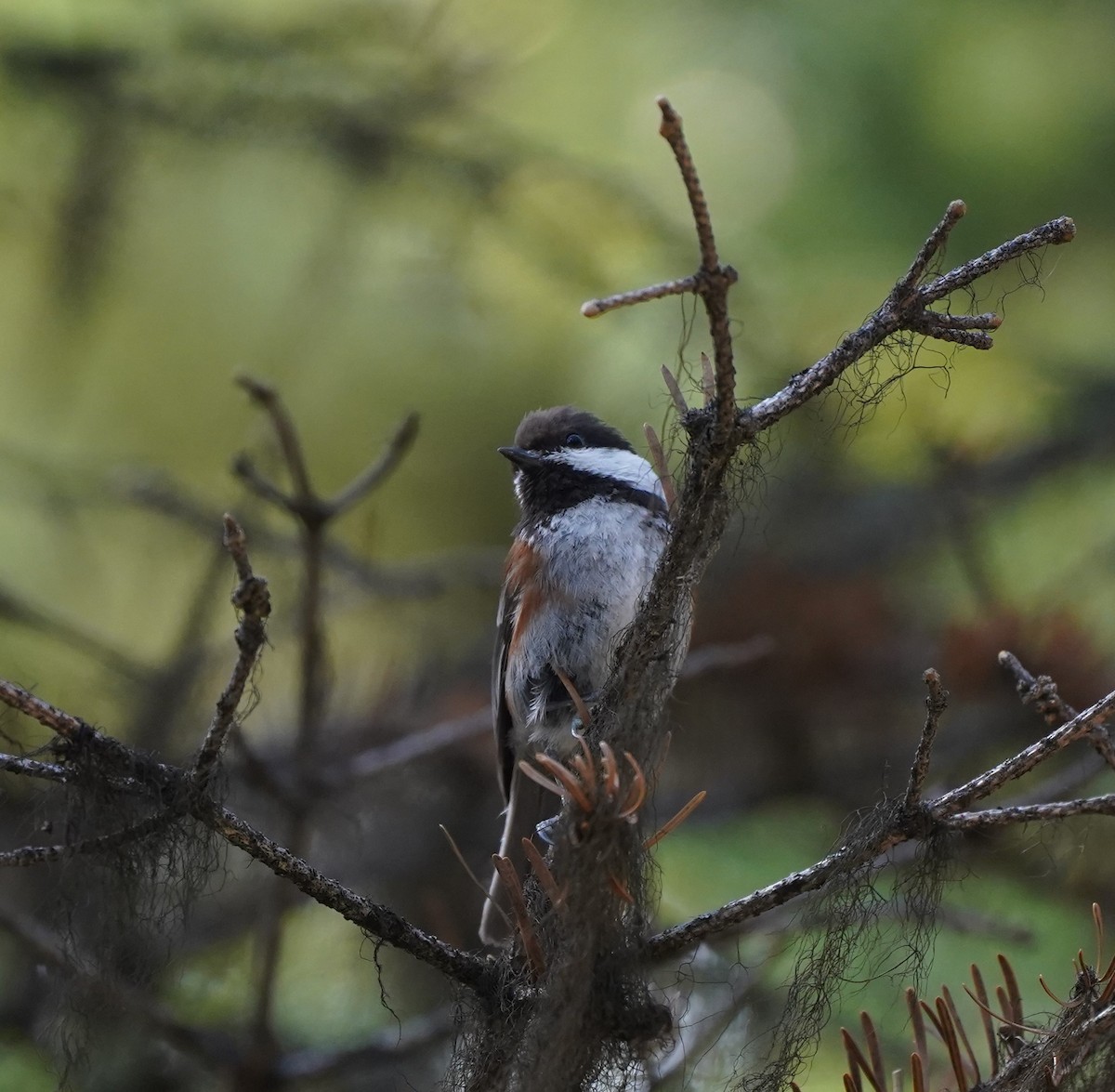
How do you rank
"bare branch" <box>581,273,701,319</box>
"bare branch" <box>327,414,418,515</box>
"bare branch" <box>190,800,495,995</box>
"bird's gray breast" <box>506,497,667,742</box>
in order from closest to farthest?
1. "bare branch" <box>581,273,701,319</box>
2. "bare branch" <box>190,800,495,995</box>
3. "bare branch" <box>327,414,418,515</box>
4. "bird's gray breast" <box>506,497,667,742</box>

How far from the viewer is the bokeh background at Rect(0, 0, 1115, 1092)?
319 centimetres

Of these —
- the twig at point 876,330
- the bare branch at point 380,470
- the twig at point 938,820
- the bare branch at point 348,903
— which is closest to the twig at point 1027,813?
the twig at point 938,820

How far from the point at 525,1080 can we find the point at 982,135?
9.30 ft

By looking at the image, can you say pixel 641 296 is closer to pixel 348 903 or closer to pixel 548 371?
pixel 348 903

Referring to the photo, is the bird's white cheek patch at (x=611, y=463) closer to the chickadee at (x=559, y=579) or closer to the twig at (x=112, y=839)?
the chickadee at (x=559, y=579)

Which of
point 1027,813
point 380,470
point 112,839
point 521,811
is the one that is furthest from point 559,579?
point 112,839

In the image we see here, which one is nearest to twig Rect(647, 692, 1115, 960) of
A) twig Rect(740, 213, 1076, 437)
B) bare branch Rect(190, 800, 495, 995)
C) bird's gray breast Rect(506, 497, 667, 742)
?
bare branch Rect(190, 800, 495, 995)

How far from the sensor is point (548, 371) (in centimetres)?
434

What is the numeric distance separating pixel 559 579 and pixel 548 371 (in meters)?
1.67

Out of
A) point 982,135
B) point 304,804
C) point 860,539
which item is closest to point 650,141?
point 982,135

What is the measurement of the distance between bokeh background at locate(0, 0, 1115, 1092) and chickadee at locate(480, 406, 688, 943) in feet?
0.73

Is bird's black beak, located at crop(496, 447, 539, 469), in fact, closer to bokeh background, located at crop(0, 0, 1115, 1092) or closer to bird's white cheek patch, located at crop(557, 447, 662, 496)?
bird's white cheek patch, located at crop(557, 447, 662, 496)

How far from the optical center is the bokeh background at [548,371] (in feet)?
10.5

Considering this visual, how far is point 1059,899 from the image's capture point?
3.04 meters
